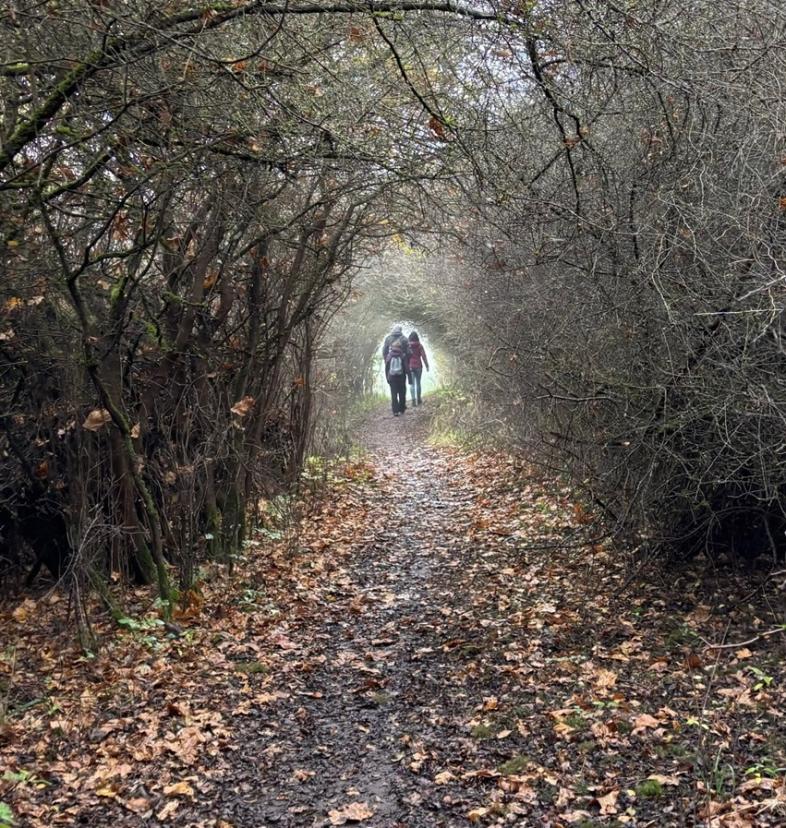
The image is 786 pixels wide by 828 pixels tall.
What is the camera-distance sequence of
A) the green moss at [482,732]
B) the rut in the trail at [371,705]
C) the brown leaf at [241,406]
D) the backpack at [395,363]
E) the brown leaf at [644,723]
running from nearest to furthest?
the rut in the trail at [371,705] → the brown leaf at [644,723] → the green moss at [482,732] → the brown leaf at [241,406] → the backpack at [395,363]

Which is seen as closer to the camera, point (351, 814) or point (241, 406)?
point (351, 814)

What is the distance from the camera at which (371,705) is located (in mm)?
5645

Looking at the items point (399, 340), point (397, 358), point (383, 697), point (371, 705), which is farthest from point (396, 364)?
point (371, 705)

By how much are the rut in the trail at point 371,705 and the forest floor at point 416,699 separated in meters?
0.02

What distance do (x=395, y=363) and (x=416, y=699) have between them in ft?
58.6

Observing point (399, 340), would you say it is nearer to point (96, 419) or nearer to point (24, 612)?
point (24, 612)

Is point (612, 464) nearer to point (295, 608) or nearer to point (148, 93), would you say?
point (295, 608)

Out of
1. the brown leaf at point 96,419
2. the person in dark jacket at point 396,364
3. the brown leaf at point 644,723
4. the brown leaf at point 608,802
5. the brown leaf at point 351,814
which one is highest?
the person in dark jacket at point 396,364

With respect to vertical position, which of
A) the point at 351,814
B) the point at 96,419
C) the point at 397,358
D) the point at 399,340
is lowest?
the point at 351,814

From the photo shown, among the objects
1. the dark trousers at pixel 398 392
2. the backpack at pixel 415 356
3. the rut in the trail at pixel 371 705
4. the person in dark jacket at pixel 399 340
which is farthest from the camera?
the backpack at pixel 415 356

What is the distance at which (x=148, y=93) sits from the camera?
17.1 feet

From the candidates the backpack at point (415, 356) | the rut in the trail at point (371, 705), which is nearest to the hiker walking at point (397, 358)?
the backpack at point (415, 356)

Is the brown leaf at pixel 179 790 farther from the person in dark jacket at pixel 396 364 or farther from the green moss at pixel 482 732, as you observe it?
the person in dark jacket at pixel 396 364

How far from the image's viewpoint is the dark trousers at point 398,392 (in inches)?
939
